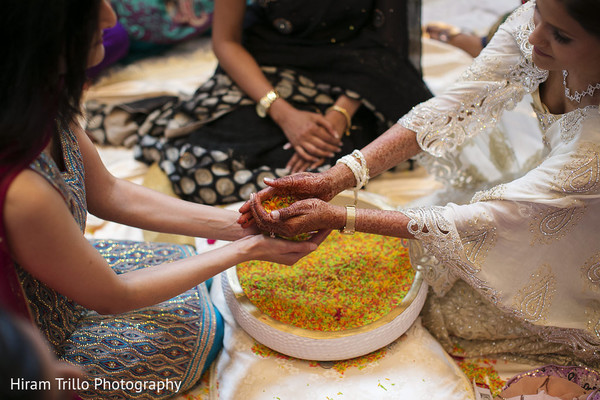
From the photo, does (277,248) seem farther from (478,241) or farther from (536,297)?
(536,297)

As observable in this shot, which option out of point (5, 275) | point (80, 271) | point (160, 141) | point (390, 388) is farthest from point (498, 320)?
point (160, 141)

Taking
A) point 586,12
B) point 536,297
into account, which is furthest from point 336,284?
point 586,12

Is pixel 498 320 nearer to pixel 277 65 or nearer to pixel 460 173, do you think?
pixel 460 173

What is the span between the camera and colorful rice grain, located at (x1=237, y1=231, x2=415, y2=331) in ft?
5.06

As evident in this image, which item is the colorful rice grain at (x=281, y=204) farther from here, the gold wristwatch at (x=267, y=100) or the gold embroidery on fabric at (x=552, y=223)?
the gold wristwatch at (x=267, y=100)

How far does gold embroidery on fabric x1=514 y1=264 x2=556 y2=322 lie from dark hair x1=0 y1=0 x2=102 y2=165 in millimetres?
1268

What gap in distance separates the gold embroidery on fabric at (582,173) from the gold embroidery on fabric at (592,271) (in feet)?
0.80

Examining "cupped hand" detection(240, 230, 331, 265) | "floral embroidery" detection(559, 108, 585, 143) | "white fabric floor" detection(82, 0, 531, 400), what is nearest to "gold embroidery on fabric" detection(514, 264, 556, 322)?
"white fabric floor" detection(82, 0, 531, 400)

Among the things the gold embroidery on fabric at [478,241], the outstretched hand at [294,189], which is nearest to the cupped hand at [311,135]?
the outstretched hand at [294,189]

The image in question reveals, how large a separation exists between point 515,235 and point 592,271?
0.84 ft

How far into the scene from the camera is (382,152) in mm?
1690

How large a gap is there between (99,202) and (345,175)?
717 millimetres

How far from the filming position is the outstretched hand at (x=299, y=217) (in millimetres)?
1412

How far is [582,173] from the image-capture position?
4.25ft
